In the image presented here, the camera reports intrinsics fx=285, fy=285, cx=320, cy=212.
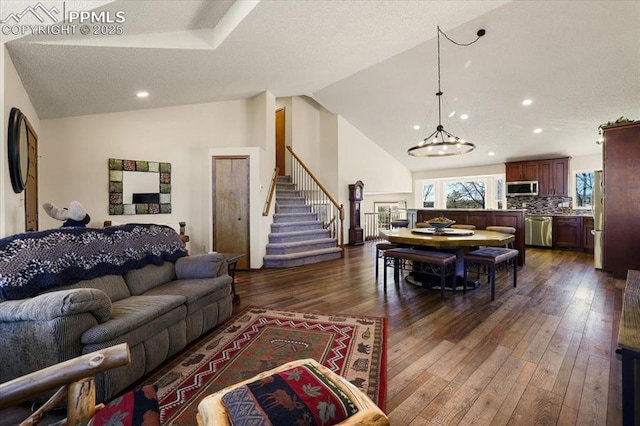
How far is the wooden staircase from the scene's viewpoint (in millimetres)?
5336

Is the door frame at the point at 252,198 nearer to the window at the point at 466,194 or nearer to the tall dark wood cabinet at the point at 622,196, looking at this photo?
the tall dark wood cabinet at the point at 622,196

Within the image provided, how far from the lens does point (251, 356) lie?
7.09 feet

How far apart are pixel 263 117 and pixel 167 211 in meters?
2.55

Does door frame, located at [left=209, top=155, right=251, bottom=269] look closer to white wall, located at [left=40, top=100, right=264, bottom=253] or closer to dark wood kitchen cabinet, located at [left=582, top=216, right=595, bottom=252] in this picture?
white wall, located at [left=40, top=100, right=264, bottom=253]

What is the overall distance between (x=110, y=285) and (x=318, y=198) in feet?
17.5

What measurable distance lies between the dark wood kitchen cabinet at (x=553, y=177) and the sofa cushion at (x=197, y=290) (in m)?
8.11

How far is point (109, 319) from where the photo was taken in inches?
70.6

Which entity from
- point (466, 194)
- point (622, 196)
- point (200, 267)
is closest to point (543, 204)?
point (466, 194)

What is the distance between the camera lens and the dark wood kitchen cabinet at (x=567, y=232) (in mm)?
6598

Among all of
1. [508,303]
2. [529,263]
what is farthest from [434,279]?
[529,263]

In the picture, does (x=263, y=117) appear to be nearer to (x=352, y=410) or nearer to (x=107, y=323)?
(x=107, y=323)

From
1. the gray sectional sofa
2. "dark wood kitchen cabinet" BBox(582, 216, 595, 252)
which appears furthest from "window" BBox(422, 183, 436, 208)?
the gray sectional sofa

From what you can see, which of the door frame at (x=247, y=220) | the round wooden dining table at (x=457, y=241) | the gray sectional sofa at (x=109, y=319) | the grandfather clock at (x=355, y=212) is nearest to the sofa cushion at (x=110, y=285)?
the gray sectional sofa at (x=109, y=319)

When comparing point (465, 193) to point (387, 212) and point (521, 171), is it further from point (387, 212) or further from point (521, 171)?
point (387, 212)
